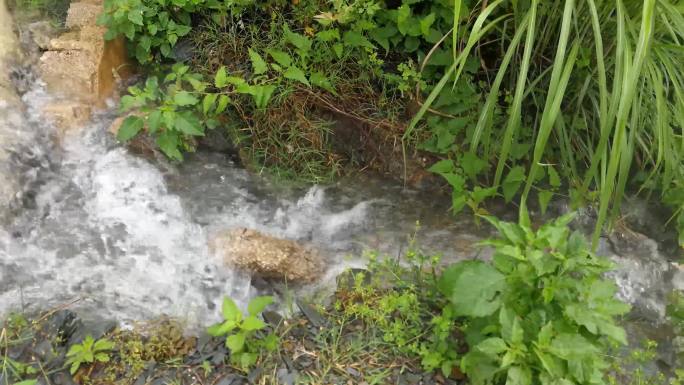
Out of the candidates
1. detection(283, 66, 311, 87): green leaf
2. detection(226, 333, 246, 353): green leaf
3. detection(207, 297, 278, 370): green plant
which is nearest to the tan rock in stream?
detection(207, 297, 278, 370): green plant

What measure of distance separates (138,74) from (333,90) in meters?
1.08

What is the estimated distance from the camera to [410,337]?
197 centimetres

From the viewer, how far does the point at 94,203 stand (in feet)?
8.34

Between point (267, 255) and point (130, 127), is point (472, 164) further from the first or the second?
point (130, 127)

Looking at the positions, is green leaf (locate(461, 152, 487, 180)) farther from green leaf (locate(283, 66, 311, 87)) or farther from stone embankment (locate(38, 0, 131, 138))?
stone embankment (locate(38, 0, 131, 138))

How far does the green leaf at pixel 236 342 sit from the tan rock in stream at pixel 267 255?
499 mm

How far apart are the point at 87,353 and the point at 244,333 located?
57 cm

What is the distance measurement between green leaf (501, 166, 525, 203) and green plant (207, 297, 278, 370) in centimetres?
114

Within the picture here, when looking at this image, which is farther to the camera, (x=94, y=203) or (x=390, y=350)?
(x=94, y=203)

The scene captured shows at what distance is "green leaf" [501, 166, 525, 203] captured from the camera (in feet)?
7.50

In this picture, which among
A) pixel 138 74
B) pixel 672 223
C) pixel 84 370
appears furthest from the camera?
pixel 138 74

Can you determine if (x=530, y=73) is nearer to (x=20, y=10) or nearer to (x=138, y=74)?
(x=138, y=74)

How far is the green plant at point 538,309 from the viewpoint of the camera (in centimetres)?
160

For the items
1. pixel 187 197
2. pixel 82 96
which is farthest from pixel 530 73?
pixel 82 96
